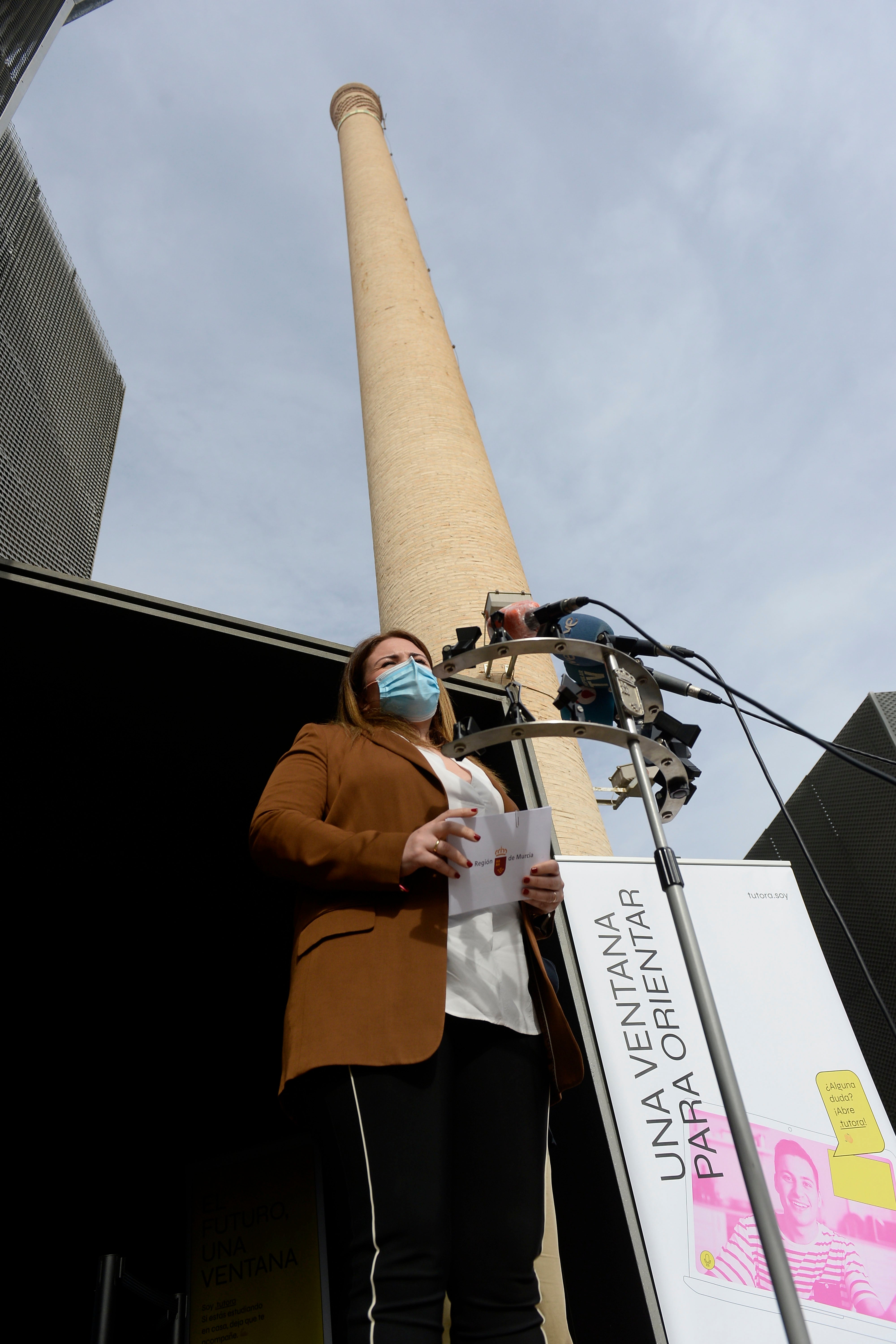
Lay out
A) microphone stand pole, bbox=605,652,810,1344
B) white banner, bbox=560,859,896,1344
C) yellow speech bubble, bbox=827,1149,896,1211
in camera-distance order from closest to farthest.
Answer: microphone stand pole, bbox=605,652,810,1344, white banner, bbox=560,859,896,1344, yellow speech bubble, bbox=827,1149,896,1211

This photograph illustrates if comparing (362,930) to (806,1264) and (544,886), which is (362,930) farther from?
(806,1264)

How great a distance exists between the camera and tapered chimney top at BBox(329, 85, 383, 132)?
42.8 feet

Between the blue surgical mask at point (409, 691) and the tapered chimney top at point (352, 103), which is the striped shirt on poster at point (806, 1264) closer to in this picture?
the blue surgical mask at point (409, 691)

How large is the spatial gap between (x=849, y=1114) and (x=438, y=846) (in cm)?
197

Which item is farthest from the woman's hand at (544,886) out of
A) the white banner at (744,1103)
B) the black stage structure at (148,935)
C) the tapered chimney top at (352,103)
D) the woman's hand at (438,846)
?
the tapered chimney top at (352,103)

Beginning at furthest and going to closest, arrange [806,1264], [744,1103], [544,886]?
[806,1264], [744,1103], [544,886]

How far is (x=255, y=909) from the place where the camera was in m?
2.68

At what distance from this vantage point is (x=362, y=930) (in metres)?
1.25

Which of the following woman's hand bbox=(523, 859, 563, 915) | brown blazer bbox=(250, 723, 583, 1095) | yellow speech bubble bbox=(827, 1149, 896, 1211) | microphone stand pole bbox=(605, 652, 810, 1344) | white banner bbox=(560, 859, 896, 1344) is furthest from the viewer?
yellow speech bubble bbox=(827, 1149, 896, 1211)

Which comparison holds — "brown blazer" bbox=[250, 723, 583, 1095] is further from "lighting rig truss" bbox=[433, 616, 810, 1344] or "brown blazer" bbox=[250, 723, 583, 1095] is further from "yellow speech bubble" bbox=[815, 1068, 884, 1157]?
"yellow speech bubble" bbox=[815, 1068, 884, 1157]

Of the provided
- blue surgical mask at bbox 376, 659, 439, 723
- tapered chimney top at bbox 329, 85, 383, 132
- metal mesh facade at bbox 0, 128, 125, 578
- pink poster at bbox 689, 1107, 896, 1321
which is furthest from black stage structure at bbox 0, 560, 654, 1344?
tapered chimney top at bbox 329, 85, 383, 132

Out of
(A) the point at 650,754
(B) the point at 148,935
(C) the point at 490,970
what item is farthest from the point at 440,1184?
(B) the point at 148,935

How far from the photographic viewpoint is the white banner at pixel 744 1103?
203 cm

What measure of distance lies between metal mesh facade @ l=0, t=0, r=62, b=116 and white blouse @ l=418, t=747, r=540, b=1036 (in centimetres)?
319
